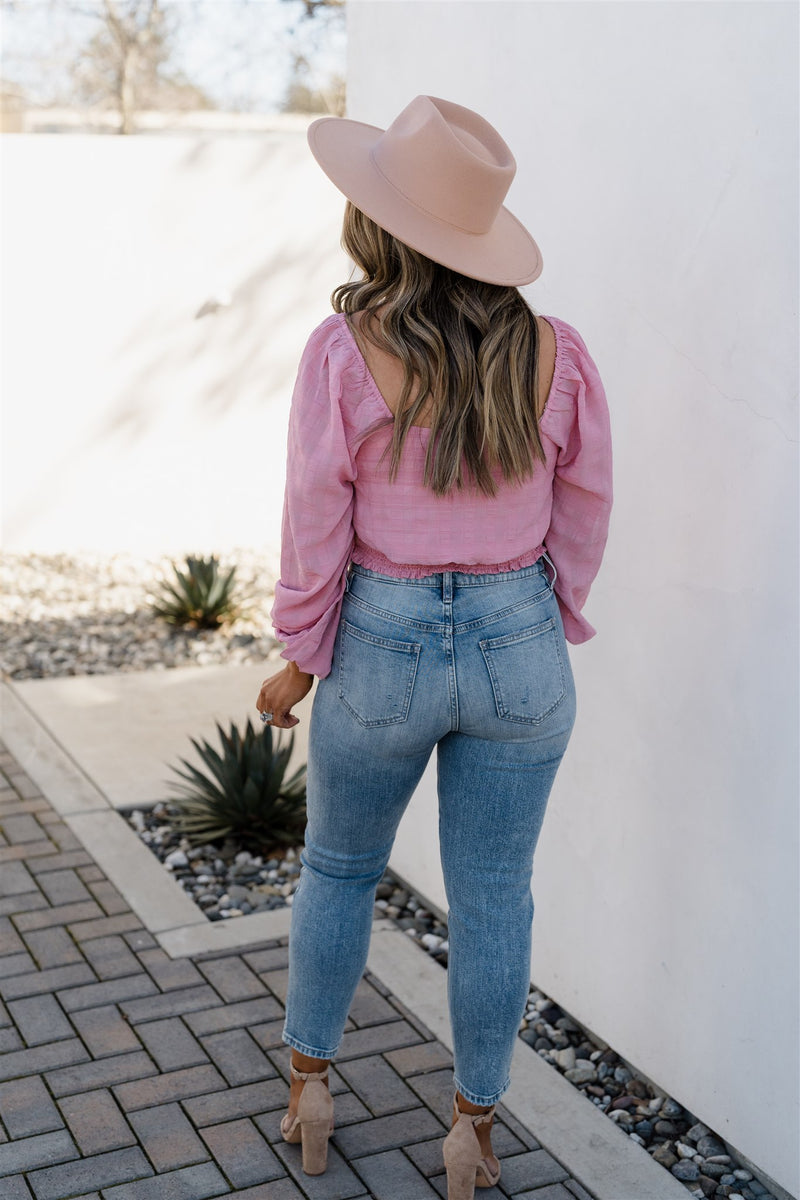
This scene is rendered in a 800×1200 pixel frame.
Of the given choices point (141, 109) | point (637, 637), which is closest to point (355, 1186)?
point (637, 637)

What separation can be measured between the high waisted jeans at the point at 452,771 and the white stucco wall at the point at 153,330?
569 centimetres

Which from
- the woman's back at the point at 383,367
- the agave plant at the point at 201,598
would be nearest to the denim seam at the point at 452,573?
the woman's back at the point at 383,367

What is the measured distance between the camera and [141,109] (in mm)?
21719

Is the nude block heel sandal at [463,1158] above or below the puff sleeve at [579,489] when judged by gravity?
below

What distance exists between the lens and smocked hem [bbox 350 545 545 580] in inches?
83.8

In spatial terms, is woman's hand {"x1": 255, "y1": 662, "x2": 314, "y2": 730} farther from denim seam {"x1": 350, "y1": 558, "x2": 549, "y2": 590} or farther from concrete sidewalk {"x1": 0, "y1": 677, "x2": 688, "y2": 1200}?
concrete sidewalk {"x1": 0, "y1": 677, "x2": 688, "y2": 1200}

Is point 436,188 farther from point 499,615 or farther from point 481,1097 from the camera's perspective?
point 481,1097

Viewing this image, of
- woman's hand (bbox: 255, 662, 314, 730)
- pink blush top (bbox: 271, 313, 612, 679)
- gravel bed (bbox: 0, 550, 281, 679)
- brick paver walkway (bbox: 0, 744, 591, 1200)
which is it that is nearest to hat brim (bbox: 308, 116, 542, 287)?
pink blush top (bbox: 271, 313, 612, 679)

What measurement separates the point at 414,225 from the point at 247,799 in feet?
8.05

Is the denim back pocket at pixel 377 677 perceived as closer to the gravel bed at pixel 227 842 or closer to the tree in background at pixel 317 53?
the gravel bed at pixel 227 842

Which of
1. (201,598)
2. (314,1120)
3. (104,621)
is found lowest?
(104,621)

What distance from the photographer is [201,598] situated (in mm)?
6699

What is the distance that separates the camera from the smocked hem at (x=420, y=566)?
6.98ft

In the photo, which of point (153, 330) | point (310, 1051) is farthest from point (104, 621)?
point (310, 1051)
